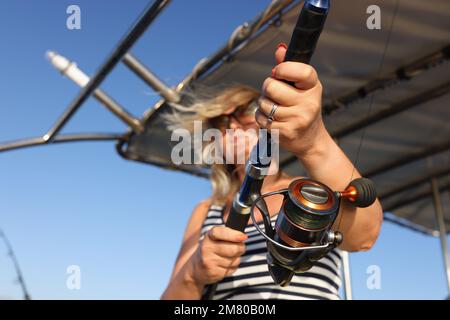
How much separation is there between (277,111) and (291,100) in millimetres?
36

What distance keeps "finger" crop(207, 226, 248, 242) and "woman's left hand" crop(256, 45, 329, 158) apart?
0.45 metres

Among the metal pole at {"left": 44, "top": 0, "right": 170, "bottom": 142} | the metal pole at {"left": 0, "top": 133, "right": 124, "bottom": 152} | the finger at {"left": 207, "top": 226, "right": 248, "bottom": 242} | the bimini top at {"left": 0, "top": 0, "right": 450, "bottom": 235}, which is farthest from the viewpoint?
the metal pole at {"left": 0, "top": 133, "right": 124, "bottom": 152}

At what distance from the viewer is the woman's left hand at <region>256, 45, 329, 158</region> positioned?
3.04 ft

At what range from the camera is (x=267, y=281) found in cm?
168

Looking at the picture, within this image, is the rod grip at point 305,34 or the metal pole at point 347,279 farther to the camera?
the metal pole at point 347,279

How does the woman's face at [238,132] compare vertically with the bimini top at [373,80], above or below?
below

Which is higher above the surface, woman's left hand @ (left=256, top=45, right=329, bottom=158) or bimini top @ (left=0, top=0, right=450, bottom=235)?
bimini top @ (left=0, top=0, right=450, bottom=235)

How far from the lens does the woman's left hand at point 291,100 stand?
0.93 meters

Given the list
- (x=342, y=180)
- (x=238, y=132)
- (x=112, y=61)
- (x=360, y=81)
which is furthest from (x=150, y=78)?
(x=342, y=180)

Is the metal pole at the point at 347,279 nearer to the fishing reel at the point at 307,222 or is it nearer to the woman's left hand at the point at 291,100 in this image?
the fishing reel at the point at 307,222

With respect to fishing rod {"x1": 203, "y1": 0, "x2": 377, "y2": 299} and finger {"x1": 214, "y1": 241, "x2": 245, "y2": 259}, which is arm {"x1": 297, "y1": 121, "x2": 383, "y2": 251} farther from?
finger {"x1": 214, "y1": 241, "x2": 245, "y2": 259}

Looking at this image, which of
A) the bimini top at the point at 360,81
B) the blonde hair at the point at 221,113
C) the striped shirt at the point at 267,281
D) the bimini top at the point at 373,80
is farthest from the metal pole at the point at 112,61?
the striped shirt at the point at 267,281

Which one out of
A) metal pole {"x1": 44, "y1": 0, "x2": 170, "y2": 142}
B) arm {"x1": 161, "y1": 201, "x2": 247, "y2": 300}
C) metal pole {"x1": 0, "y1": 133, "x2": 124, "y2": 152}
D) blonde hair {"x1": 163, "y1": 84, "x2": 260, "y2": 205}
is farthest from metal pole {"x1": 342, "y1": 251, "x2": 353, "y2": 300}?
metal pole {"x1": 0, "y1": 133, "x2": 124, "y2": 152}

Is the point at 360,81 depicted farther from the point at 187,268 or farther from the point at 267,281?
the point at 187,268
